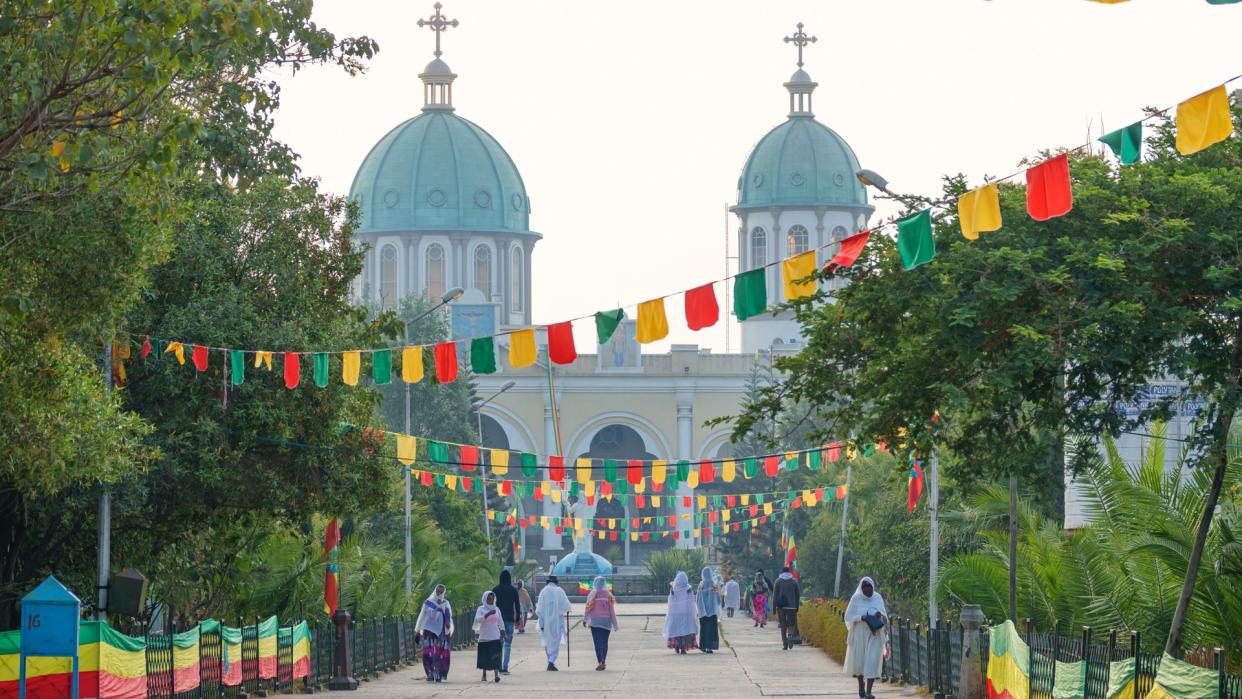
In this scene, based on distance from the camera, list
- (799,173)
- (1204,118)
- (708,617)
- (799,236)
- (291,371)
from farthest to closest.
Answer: (799,173), (799,236), (708,617), (291,371), (1204,118)

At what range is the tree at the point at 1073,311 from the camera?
1345cm

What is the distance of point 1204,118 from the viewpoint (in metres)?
10.2

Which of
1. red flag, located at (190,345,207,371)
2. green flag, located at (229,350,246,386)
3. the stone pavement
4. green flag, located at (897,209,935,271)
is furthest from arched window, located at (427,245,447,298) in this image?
green flag, located at (897,209,935,271)

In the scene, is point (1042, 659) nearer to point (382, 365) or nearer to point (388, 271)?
point (382, 365)

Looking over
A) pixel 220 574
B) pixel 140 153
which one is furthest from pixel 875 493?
pixel 140 153

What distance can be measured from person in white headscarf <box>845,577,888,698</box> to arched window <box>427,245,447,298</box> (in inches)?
2906

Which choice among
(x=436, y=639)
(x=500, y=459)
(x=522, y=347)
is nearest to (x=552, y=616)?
(x=436, y=639)

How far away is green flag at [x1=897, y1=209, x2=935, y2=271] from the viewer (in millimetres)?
13016

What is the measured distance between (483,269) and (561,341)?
7702 cm

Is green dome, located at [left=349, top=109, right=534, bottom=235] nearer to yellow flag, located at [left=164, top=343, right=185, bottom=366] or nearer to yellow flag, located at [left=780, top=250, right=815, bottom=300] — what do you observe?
yellow flag, located at [left=164, top=343, right=185, bottom=366]

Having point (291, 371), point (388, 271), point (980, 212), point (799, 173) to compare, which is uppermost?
point (799, 173)

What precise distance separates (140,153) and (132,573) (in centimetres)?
668

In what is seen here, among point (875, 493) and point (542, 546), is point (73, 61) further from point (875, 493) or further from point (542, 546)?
point (542, 546)

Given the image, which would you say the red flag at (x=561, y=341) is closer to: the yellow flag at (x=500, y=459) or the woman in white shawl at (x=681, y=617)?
the woman in white shawl at (x=681, y=617)
